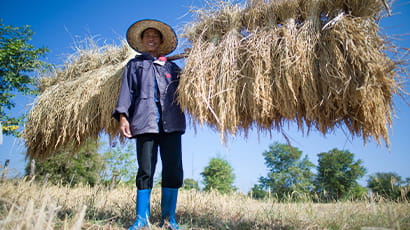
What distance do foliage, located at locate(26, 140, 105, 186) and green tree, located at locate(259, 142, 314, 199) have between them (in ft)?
61.8

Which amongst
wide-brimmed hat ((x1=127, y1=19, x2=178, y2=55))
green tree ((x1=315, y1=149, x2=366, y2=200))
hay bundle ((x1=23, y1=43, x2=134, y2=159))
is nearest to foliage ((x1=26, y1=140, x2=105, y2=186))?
hay bundle ((x1=23, y1=43, x2=134, y2=159))

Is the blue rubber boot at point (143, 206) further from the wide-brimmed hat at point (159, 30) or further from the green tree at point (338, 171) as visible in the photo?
the green tree at point (338, 171)

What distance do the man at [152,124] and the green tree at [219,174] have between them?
2854 cm

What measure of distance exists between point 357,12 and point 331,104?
0.74 m

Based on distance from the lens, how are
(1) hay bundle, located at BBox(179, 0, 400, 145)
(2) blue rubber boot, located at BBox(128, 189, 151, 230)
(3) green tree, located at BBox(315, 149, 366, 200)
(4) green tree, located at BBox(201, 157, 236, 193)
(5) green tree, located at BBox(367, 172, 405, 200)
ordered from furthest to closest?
(4) green tree, located at BBox(201, 157, 236, 193)
(3) green tree, located at BBox(315, 149, 366, 200)
(5) green tree, located at BBox(367, 172, 405, 200)
(2) blue rubber boot, located at BBox(128, 189, 151, 230)
(1) hay bundle, located at BBox(179, 0, 400, 145)

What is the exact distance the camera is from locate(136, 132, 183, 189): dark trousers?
2260 mm

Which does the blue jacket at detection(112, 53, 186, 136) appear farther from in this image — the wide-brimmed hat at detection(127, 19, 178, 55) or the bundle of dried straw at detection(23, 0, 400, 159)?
the wide-brimmed hat at detection(127, 19, 178, 55)

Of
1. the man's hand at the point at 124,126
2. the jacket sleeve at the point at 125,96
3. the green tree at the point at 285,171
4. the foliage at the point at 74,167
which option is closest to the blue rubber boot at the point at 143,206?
the man's hand at the point at 124,126

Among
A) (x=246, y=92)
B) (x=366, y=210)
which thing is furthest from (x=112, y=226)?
(x=366, y=210)

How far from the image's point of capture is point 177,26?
103 inches

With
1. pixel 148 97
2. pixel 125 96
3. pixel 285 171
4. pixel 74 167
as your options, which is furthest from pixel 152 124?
pixel 285 171

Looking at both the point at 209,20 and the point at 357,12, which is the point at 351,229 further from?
the point at 209,20

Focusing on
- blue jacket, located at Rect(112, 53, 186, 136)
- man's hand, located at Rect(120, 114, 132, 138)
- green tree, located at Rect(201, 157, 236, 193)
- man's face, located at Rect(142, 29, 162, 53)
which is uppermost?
man's face, located at Rect(142, 29, 162, 53)

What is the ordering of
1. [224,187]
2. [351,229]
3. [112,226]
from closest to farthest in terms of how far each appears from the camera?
[351,229] < [112,226] < [224,187]
